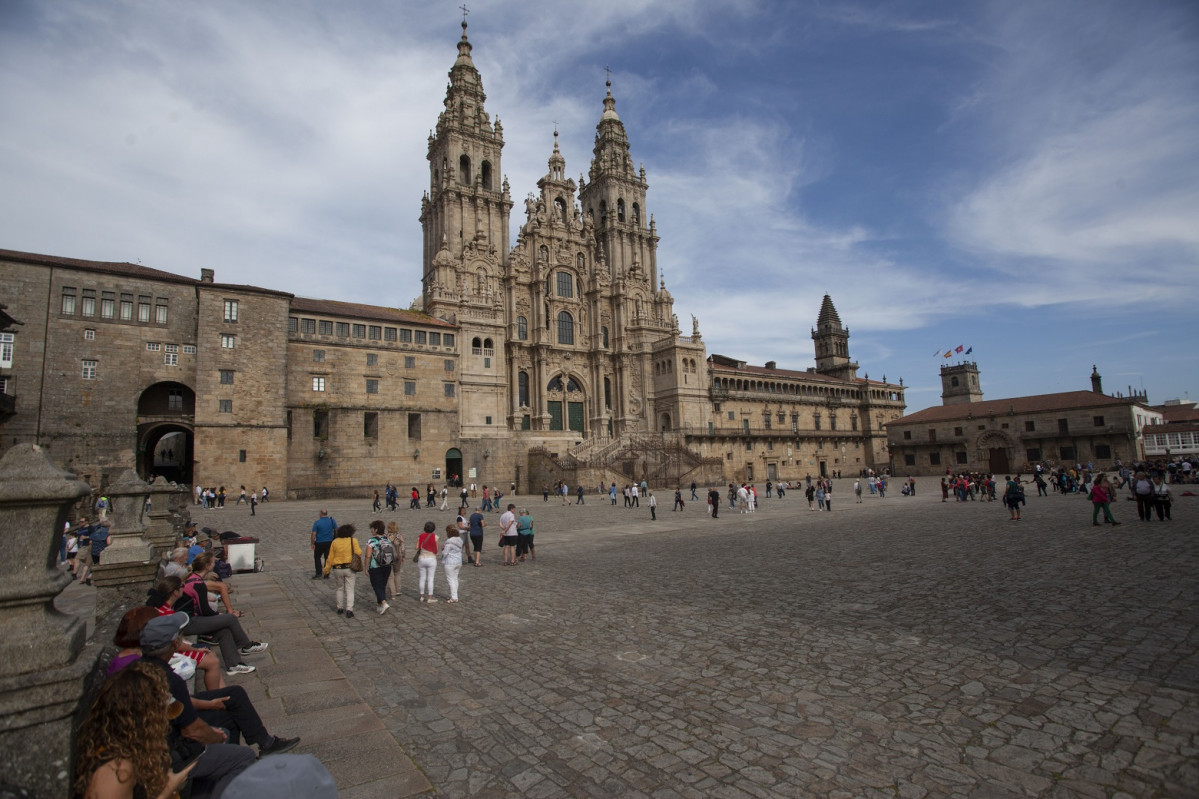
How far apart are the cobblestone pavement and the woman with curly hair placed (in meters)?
2.07

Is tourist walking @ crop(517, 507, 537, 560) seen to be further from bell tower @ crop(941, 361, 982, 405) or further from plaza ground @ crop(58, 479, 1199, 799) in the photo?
bell tower @ crop(941, 361, 982, 405)

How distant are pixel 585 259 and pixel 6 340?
43987mm

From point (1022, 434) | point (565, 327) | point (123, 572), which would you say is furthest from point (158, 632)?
point (1022, 434)

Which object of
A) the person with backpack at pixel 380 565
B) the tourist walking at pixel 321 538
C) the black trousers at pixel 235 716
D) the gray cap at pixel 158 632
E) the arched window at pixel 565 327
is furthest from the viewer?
the arched window at pixel 565 327

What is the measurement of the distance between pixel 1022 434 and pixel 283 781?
221 ft

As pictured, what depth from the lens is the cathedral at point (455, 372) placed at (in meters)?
32.3

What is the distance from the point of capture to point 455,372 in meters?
44.1

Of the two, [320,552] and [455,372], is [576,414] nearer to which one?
[455,372]

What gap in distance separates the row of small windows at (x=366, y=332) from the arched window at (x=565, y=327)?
51.3 feet

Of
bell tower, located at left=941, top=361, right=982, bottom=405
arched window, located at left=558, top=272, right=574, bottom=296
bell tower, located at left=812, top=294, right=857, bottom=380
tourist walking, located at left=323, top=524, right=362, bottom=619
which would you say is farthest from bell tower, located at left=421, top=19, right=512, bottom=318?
bell tower, located at left=941, top=361, right=982, bottom=405

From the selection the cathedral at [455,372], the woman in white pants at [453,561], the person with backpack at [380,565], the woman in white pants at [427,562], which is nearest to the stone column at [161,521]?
the person with backpack at [380,565]

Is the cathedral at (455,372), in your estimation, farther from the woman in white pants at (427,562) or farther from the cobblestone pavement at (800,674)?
the woman in white pants at (427,562)

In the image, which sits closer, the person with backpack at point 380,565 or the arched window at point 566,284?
the person with backpack at point 380,565

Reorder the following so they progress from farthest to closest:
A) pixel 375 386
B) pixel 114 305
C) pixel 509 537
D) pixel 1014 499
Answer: pixel 375 386 → pixel 114 305 → pixel 1014 499 → pixel 509 537
